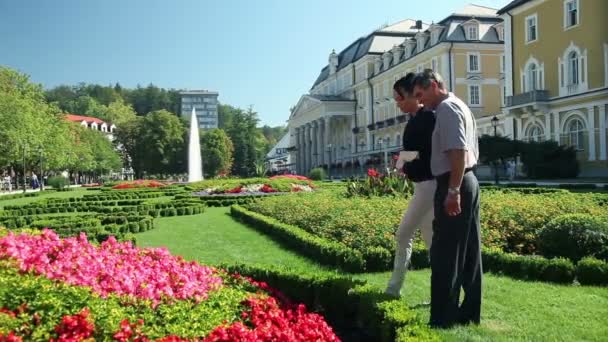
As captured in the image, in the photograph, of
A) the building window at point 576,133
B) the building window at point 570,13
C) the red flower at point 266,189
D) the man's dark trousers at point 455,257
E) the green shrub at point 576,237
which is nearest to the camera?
the man's dark trousers at point 455,257

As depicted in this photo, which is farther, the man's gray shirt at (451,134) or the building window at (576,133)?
the building window at (576,133)

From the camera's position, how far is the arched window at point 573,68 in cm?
2897

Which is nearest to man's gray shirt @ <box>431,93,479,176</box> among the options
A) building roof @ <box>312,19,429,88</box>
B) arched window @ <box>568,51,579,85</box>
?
arched window @ <box>568,51,579,85</box>

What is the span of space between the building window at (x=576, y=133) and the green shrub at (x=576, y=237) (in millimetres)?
23707

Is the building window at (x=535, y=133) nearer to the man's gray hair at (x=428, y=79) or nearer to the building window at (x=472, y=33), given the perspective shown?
the building window at (x=472, y=33)

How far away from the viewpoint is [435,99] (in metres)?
4.63

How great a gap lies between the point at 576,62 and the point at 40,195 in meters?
32.0

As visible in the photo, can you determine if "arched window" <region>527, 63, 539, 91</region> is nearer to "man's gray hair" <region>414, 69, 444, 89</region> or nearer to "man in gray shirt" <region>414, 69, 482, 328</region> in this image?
"man's gray hair" <region>414, 69, 444, 89</region>

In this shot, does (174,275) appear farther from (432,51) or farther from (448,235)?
(432,51)

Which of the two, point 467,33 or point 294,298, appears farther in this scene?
point 467,33

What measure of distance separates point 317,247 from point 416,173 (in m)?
3.63

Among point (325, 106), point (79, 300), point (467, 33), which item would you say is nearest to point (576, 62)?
point (467, 33)

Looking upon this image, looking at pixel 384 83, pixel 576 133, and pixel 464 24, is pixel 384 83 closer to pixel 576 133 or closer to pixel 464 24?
pixel 464 24

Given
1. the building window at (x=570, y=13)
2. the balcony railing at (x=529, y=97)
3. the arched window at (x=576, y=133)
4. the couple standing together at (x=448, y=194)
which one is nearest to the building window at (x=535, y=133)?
the balcony railing at (x=529, y=97)
